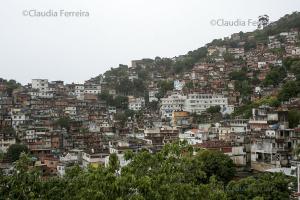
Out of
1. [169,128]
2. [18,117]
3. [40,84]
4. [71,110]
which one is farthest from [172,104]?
[18,117]

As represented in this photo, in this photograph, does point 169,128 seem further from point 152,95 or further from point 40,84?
point 40,84

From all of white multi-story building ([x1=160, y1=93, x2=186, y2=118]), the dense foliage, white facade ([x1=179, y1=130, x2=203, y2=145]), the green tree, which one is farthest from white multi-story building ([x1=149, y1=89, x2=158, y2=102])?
the dense foliage

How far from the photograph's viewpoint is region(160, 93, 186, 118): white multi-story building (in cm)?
5666

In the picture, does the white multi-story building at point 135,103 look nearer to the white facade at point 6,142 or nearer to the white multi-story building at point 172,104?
the white multi-story building at point 172,104

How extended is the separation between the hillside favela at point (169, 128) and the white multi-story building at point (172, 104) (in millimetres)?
118

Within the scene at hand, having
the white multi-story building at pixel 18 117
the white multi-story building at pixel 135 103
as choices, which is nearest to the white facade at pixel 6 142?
the white multi-story building at pixel 18 117

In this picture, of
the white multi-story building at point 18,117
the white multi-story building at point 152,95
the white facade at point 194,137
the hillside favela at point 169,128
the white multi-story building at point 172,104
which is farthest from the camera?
the white multi-story building at point 152,95

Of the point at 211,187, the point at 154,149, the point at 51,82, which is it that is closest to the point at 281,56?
the point at 51,82

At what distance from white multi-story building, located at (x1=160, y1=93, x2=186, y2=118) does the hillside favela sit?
0.39 ft

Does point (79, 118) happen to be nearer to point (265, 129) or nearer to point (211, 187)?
point (265, 129)

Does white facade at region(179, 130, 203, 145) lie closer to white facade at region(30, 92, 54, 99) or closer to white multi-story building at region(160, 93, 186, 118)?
white multi-story building at region(160, 93, 186, 118)

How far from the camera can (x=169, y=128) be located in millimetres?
45312

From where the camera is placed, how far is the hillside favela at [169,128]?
485 inches

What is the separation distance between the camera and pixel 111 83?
7375 cm
